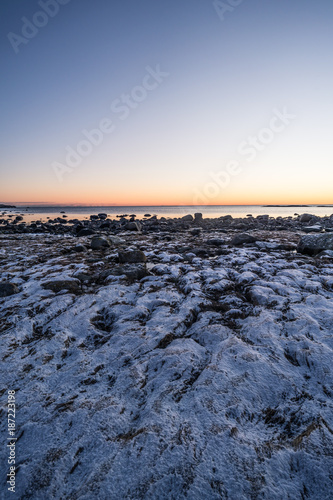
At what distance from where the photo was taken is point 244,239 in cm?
1092

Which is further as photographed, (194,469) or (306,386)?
(306,386)

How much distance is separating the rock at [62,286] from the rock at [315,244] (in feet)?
28.1

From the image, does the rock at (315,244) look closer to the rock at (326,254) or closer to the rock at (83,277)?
the rock at (326,254)

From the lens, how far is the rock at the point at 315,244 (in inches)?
329

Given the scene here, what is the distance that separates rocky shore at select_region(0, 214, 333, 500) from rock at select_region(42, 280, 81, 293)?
0.05 metres

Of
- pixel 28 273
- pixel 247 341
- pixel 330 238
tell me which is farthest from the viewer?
pixel 330 238

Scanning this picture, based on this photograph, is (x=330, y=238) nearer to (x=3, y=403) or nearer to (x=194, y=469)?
(x=194, y=469)

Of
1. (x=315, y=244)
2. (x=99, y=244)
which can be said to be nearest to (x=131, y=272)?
(x=99, y=244)

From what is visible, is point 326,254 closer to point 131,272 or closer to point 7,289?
point 131,272

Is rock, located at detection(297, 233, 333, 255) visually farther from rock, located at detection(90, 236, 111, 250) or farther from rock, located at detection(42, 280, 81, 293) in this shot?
rock, located at detection(90, 236, 111, 250)

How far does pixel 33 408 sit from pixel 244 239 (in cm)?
1038

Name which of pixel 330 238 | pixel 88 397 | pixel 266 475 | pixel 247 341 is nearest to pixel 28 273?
pixel 88 397

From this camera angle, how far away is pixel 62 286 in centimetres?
557

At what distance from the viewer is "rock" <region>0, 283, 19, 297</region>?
526cm
